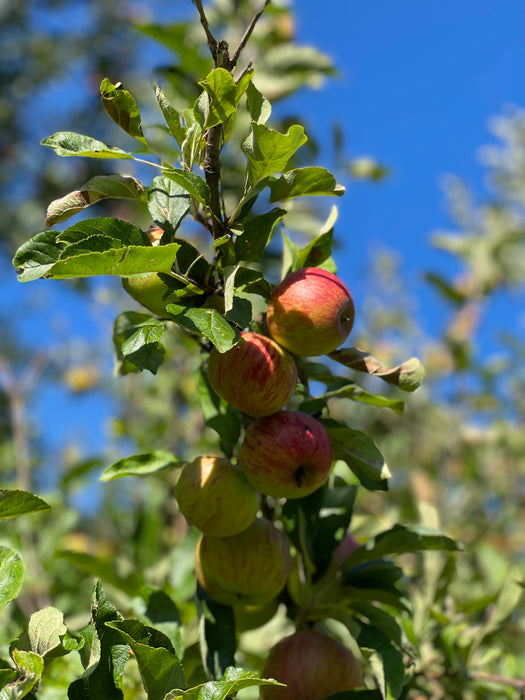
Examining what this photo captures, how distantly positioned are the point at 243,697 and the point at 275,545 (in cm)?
61

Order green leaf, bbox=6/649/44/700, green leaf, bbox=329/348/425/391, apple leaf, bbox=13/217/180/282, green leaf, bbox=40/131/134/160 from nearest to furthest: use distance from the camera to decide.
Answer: green leaf, bbox=6/649/44/700, apple leaf, bbox=13/217/180/282, green leaf, bbox=40/131/134/160, green leaf, bbox=329/348/425/391

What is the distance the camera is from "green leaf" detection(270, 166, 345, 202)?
1038 mm

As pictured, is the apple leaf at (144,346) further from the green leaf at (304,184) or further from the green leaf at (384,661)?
the green leaf at (384,661)

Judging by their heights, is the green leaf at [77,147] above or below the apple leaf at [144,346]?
above

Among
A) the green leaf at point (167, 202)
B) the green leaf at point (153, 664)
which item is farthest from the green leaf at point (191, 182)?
the green leaf at point (153, 664)

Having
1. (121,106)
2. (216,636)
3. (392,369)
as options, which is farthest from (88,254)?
(216,636)

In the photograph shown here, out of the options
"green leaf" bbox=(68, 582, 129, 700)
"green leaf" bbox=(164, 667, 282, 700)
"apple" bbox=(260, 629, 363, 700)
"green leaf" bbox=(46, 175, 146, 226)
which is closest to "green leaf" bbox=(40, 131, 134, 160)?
"green leaf" bbox=(46, 175, 146, 226)

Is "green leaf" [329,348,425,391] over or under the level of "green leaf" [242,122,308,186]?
under

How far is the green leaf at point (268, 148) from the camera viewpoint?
958 millimetres

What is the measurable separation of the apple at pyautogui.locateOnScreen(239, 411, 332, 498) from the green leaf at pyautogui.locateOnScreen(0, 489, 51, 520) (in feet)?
1.13

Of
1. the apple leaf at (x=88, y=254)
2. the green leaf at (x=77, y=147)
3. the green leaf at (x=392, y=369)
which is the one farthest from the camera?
the green leaf at (x=392, y=369)

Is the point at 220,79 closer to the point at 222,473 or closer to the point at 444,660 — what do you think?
the point at 222,473

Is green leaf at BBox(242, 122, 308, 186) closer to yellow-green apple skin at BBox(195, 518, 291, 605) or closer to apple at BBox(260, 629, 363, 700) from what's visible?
yellow-green apple skin at BBox(195, 518, 291, 605)

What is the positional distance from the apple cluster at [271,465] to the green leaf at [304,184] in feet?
0.42
